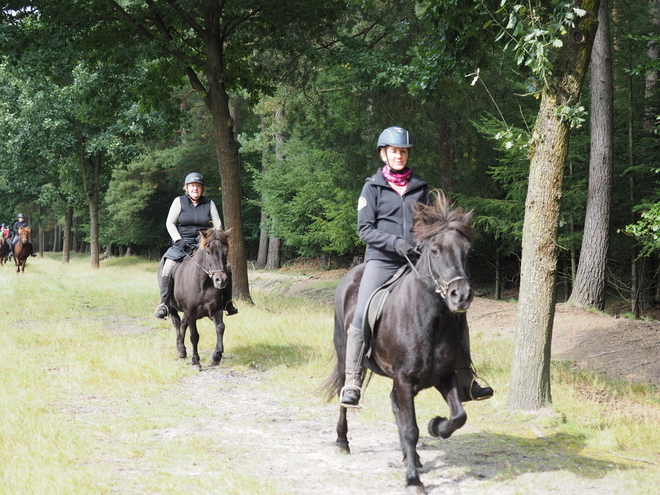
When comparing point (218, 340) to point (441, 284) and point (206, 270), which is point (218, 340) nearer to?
point (206, 270)

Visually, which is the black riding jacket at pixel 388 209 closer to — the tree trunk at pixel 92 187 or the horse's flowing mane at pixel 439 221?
the horse's flowing mane at pixel 439 221

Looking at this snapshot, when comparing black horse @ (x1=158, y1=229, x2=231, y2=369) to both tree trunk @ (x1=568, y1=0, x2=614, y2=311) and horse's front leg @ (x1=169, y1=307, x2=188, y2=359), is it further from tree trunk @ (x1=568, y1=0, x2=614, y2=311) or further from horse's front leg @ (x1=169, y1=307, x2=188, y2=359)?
tree trunk @ (x1=568, y1=0, x2=614, y2=311)

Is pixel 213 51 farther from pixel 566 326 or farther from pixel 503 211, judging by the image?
→ pixel 566 326

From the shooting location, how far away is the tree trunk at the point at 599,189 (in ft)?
49.0

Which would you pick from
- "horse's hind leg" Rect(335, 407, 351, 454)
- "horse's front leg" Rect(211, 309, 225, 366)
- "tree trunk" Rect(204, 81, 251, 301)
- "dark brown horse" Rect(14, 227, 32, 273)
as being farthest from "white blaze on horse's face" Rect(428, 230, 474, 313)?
"dark brown horse" Rect(14, 227, 32, 273)

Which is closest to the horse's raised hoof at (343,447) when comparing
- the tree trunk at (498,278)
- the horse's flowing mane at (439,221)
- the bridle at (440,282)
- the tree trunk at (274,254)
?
the bridle at (440,282)

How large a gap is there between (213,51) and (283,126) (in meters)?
4.62

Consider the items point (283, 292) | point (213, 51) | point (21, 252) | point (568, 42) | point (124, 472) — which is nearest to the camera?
point (124, 472)

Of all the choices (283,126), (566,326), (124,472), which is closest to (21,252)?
(283,126)

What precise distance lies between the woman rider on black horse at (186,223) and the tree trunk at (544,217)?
16.8ft

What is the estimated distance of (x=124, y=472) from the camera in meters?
5.60

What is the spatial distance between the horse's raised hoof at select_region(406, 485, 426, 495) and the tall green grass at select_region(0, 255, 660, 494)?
0.86 meters

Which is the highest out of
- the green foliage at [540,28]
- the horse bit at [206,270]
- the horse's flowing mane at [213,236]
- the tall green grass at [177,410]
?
the green foliage at [540,28]

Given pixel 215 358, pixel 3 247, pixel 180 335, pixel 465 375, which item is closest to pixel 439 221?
pixel 465 375
